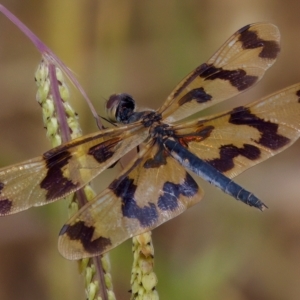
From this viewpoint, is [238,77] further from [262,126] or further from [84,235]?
[84,235]

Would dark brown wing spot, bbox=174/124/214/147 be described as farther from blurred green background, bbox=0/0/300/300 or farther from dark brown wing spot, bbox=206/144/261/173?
blurred green background, bbox=0/0/300/300

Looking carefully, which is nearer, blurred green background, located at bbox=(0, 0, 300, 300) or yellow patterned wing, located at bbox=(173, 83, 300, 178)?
yellow patterned wing, located at bbox=(173, 83, 300, 178)

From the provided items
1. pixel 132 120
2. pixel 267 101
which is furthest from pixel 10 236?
pixel 267 101

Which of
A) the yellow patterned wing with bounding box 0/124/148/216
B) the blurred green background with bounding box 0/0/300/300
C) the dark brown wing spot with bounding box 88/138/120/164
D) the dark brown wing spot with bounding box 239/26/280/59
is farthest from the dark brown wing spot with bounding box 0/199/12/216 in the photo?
the blurred green background with bounding box 0/0/300/300

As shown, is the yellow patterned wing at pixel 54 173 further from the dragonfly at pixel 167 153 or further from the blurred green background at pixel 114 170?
the blurred green background at pixel 114 170

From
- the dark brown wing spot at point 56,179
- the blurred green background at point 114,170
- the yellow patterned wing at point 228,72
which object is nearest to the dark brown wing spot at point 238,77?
the yellow patterned wing at point 228,72

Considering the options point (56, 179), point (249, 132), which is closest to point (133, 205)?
point (56, 179)

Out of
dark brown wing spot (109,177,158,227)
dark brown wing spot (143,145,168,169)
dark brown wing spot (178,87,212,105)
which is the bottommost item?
dark brown wing spot (109,177,158,227)
